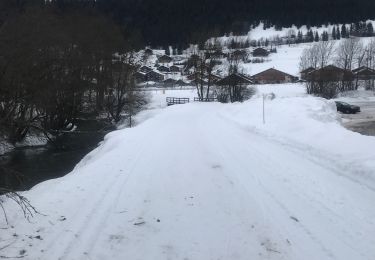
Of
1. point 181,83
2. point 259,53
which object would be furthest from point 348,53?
point 259,53

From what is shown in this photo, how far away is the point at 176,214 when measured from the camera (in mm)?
8594

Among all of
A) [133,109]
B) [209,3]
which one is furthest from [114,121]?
[209,3]

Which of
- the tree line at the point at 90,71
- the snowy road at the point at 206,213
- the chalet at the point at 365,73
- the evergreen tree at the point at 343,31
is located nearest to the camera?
the snowy road at the point at 206,213

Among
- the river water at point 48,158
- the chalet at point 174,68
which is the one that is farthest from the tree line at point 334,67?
the chalet at point 174,68

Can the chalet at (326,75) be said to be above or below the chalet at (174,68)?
below

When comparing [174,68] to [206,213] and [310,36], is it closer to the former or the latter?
[310,36]

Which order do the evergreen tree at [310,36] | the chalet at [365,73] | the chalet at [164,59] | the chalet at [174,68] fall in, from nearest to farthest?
the chalet at [365,73]
the chalet at [174,68]
the chalet at [164,59]
the evergreen tree at [310,36]

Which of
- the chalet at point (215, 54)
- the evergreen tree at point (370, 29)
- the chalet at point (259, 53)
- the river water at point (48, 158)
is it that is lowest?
the river water at point (48, 158)

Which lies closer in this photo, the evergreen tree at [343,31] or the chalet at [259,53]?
the chalet at [259,53]

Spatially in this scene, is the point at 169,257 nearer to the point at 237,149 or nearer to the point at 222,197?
the point at 222,197

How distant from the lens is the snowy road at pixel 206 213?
263 inches

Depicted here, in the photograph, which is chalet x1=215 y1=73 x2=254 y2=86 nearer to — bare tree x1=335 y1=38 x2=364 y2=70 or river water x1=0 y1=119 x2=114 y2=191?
river water x1=0 y1=119 x2=114 y2=191

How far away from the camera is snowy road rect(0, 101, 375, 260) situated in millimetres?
6672

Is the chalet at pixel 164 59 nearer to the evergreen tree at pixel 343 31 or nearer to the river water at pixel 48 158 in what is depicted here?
the evergreen tree at pixel 343 31
